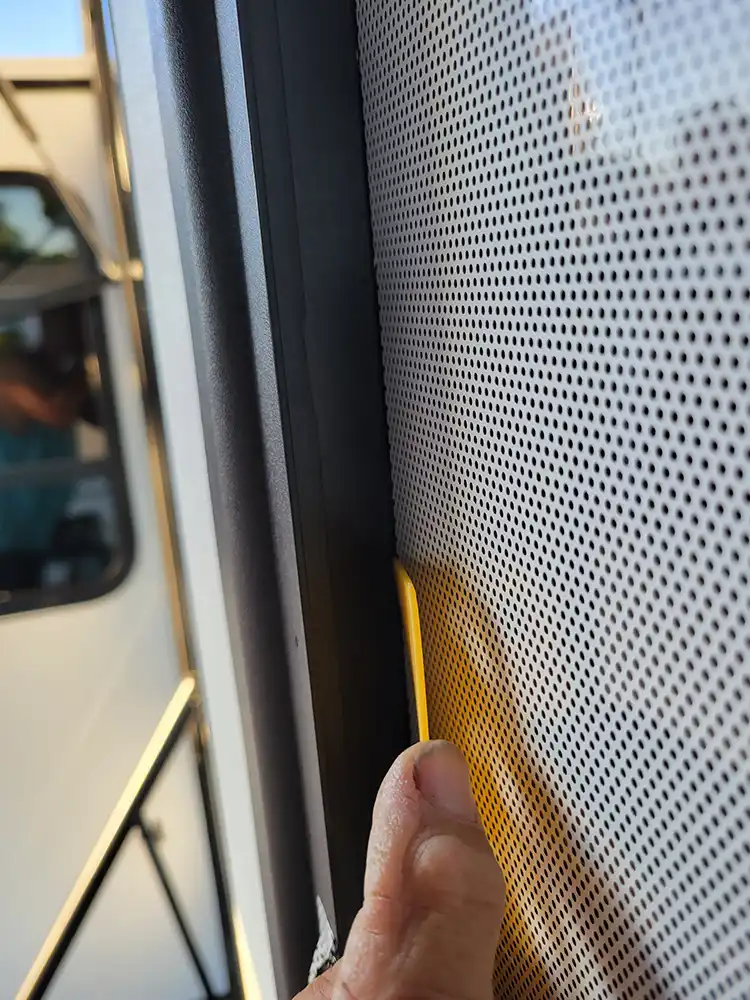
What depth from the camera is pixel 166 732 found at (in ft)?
4.76

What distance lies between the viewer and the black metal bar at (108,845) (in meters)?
1.38

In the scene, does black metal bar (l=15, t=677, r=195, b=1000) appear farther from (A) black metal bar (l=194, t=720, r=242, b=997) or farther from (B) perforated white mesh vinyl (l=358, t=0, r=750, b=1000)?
(B) perforated white mesh vinyl (l=358, t=0, r=750, b=1000)

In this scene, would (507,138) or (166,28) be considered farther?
(166,28)

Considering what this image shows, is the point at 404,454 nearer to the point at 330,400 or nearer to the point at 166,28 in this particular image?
the point at 330,400

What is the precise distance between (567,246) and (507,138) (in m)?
0.06

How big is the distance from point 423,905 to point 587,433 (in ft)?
0.68

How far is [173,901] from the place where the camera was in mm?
1540

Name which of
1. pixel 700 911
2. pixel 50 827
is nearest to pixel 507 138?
pixel 700 911

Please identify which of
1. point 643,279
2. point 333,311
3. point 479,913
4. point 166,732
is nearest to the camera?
point 643,279

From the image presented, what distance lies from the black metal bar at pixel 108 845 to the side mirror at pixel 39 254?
0.64m

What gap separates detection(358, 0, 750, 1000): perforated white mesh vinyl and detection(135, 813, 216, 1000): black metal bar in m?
1.16

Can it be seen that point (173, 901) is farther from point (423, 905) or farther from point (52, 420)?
point (423, 905)

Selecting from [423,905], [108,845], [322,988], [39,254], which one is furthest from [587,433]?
[108,845]

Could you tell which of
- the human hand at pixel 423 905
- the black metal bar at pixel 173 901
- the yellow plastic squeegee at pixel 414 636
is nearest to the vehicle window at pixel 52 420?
the black metal bar at pixel 173 901
